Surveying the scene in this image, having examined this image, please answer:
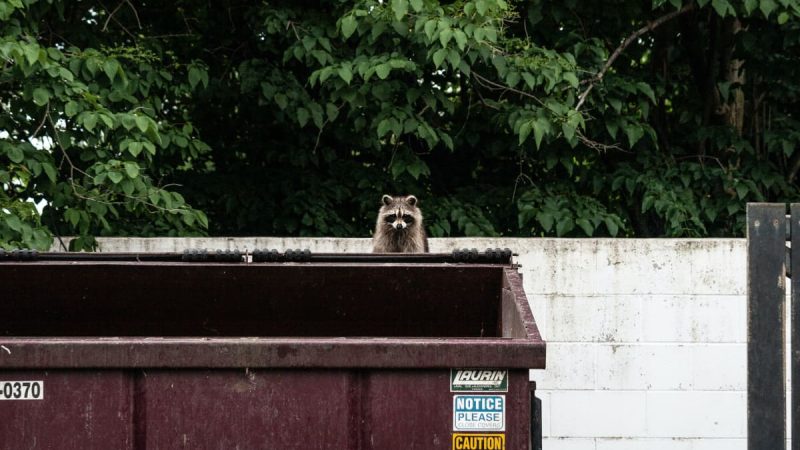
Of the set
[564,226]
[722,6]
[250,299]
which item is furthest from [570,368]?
[722,6]

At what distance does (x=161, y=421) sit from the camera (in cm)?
269

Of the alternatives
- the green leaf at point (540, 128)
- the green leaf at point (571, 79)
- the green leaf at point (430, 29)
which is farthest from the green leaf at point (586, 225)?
the green leaf at point (430, 29)

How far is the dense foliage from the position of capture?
6.42 m

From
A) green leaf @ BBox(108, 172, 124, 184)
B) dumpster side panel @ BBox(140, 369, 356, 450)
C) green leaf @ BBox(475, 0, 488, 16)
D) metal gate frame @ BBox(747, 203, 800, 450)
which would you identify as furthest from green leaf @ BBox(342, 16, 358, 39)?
dumpster side panel @ BBox(140, 369, 356, 450)

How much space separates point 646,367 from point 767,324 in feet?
10.2

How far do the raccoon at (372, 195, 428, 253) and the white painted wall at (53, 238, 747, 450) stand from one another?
113cm

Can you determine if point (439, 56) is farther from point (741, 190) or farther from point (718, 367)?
point (741, 190)

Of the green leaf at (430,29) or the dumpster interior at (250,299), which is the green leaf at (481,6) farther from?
the dumpster interior at (250,299)

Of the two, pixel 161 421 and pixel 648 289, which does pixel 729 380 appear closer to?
pixel 648 289

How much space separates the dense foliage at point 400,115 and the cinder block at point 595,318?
948 millimetres

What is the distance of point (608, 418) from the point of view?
6324 millimetres

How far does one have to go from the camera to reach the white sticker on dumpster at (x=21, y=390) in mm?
2637

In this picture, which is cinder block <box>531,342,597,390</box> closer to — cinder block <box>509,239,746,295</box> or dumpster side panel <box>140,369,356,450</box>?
cinder block <box>509,239,746,295</box>

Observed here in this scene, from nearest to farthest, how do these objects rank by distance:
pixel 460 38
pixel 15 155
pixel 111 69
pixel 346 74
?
pixel 15 155
pixel 460 38
pixel 111 69
pixel 346 74
